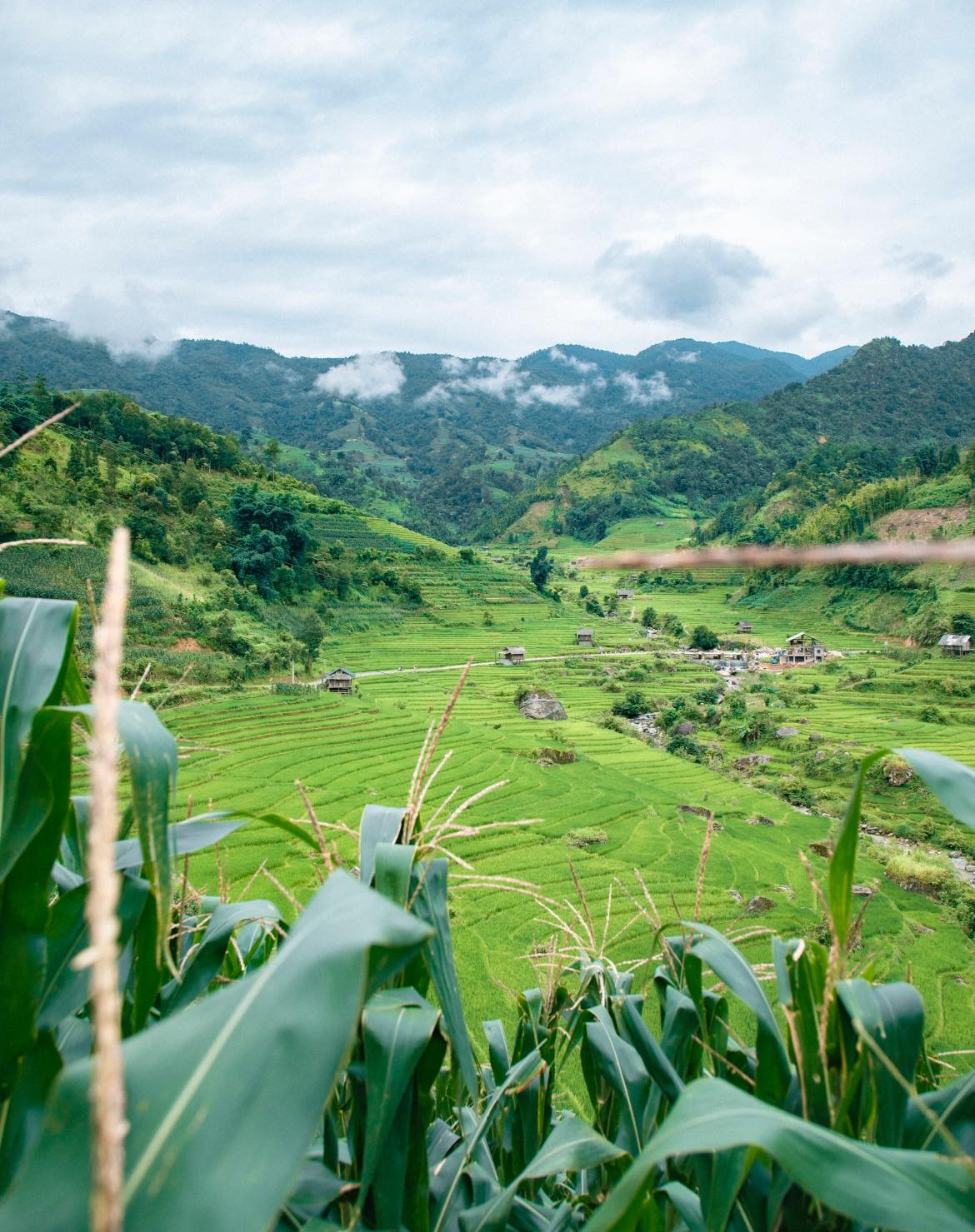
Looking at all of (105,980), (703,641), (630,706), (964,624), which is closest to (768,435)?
(703,641)

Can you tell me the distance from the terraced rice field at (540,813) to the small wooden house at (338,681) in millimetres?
733

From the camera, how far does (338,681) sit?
2700 centimetres

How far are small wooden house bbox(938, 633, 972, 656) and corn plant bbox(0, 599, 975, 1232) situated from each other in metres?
39.9

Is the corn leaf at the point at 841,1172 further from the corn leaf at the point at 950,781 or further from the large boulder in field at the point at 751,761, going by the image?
the large boulder in field at the point at 751,761

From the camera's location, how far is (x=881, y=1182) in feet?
2.45

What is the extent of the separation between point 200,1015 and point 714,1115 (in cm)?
55

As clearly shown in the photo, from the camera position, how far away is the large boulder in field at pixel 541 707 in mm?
26953

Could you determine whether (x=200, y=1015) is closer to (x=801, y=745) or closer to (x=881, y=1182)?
(x=881, y=1182)

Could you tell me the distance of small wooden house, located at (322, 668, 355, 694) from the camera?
27.0 m

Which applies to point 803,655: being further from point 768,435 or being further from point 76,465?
point 768,435

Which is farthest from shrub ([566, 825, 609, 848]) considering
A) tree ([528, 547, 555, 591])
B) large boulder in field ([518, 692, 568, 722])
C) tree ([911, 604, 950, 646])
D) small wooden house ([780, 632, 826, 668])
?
tree ([528, 547, 555, 591])

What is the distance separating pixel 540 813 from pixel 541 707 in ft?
33.7

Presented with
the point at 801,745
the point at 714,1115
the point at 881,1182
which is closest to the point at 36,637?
the point at 714,1115

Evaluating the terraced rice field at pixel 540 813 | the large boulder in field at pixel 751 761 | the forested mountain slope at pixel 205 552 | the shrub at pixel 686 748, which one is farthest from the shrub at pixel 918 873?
the forested mountain slope at pixel 205 552
